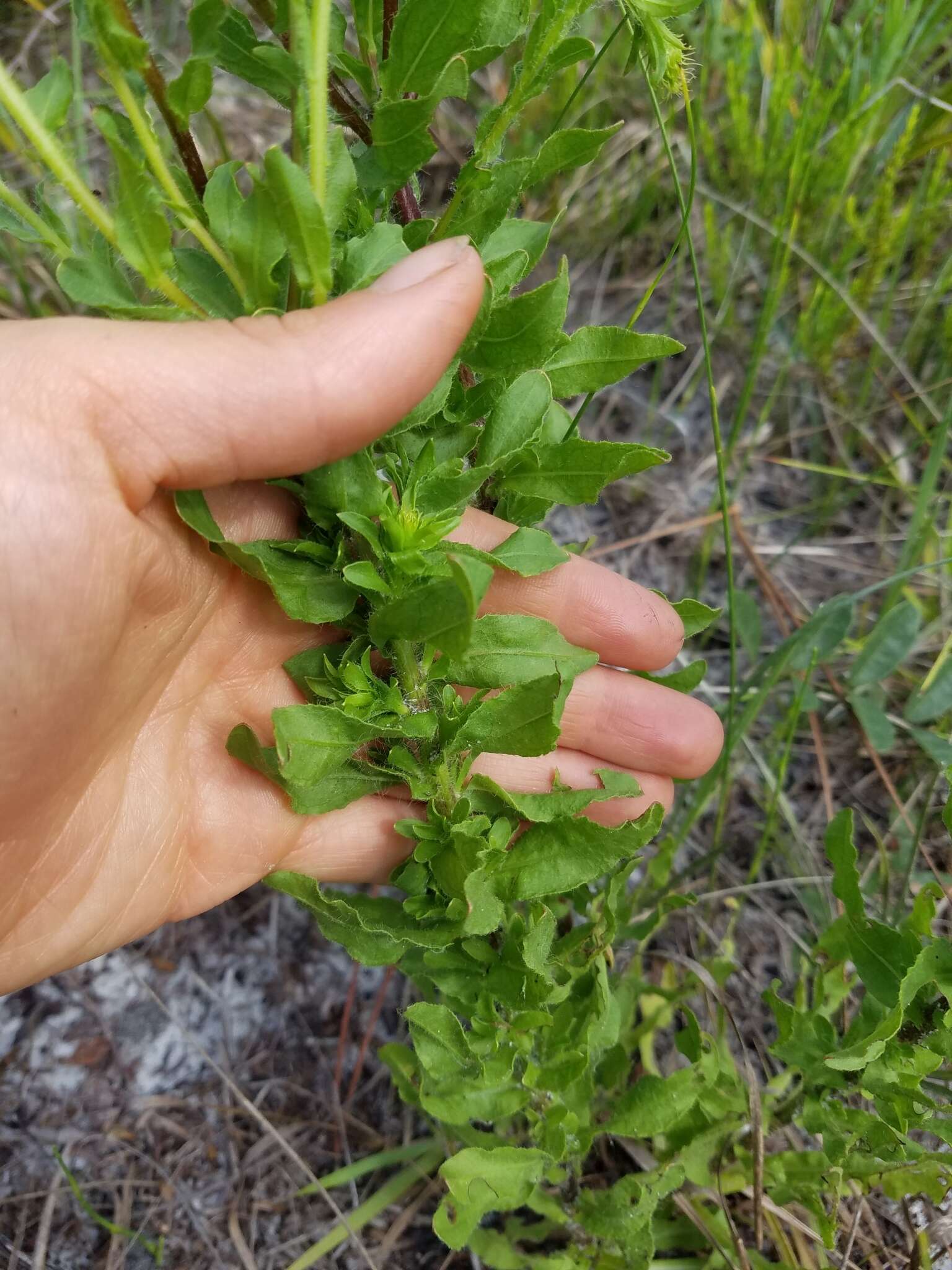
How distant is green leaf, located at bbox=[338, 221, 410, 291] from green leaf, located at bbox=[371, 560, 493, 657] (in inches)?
16.2

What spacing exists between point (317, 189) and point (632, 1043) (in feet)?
6.04

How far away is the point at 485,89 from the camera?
3350mm

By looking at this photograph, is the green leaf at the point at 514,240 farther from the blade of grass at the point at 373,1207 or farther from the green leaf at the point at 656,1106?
the blade of grass at the point at 373,1207

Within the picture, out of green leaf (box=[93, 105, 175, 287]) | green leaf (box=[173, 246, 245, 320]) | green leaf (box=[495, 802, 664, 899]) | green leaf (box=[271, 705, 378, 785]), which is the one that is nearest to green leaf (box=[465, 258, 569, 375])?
green leaf (box=[173, 246, 245, 320])

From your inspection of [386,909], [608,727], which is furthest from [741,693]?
[386,909]

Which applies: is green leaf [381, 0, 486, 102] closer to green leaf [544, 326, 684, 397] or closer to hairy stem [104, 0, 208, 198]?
hairy stem [104, 0, 208, 198]

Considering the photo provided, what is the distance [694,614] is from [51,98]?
4.42 ft

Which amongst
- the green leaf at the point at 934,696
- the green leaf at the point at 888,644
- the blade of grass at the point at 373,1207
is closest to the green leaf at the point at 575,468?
the green leaf at the point at 888,644

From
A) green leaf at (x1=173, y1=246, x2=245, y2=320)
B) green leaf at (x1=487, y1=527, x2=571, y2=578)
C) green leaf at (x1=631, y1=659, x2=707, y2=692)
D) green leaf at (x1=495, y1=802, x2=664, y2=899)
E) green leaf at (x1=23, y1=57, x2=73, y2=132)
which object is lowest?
green leaf at (x1=631, y1=659, x2=707, y2=692)

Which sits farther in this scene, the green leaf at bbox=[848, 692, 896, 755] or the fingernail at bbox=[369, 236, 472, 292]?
the green leaf at bbox=[848, 692, 896, 755]

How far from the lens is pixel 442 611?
1234 millimetres

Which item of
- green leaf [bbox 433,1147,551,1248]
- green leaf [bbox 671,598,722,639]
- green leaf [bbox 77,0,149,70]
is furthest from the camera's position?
green leaf [bbox 671,598,722,639]

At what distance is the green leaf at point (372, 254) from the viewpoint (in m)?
1.25

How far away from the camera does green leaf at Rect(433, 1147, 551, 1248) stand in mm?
1595
